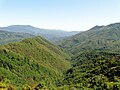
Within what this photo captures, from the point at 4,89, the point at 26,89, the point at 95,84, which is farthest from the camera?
the point at 95,84

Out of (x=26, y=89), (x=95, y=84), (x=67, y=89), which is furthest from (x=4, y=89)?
(x=95, y=84)

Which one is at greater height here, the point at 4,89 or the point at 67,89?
the point at 4,89

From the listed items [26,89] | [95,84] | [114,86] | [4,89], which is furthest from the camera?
[95,84]

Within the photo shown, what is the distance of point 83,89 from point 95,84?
2701 cm

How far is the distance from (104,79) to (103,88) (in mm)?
31290

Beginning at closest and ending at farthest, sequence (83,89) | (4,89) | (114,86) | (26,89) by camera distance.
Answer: (4,89), (26,89), (114,86), (83,89)

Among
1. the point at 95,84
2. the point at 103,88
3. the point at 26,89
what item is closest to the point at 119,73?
the point at 95,84

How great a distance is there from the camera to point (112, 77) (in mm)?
196250

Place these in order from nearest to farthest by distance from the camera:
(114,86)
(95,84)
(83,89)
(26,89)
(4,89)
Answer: (4,89) < (26,89) < (114,86) < (83,89) < (95,84)

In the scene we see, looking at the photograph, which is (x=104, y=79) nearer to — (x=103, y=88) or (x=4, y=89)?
(x=103, y=88)

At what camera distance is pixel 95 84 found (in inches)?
7603

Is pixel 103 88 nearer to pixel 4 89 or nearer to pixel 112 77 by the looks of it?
pixel 112 77

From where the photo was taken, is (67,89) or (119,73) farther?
(119,73)

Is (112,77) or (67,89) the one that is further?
(112,77)
